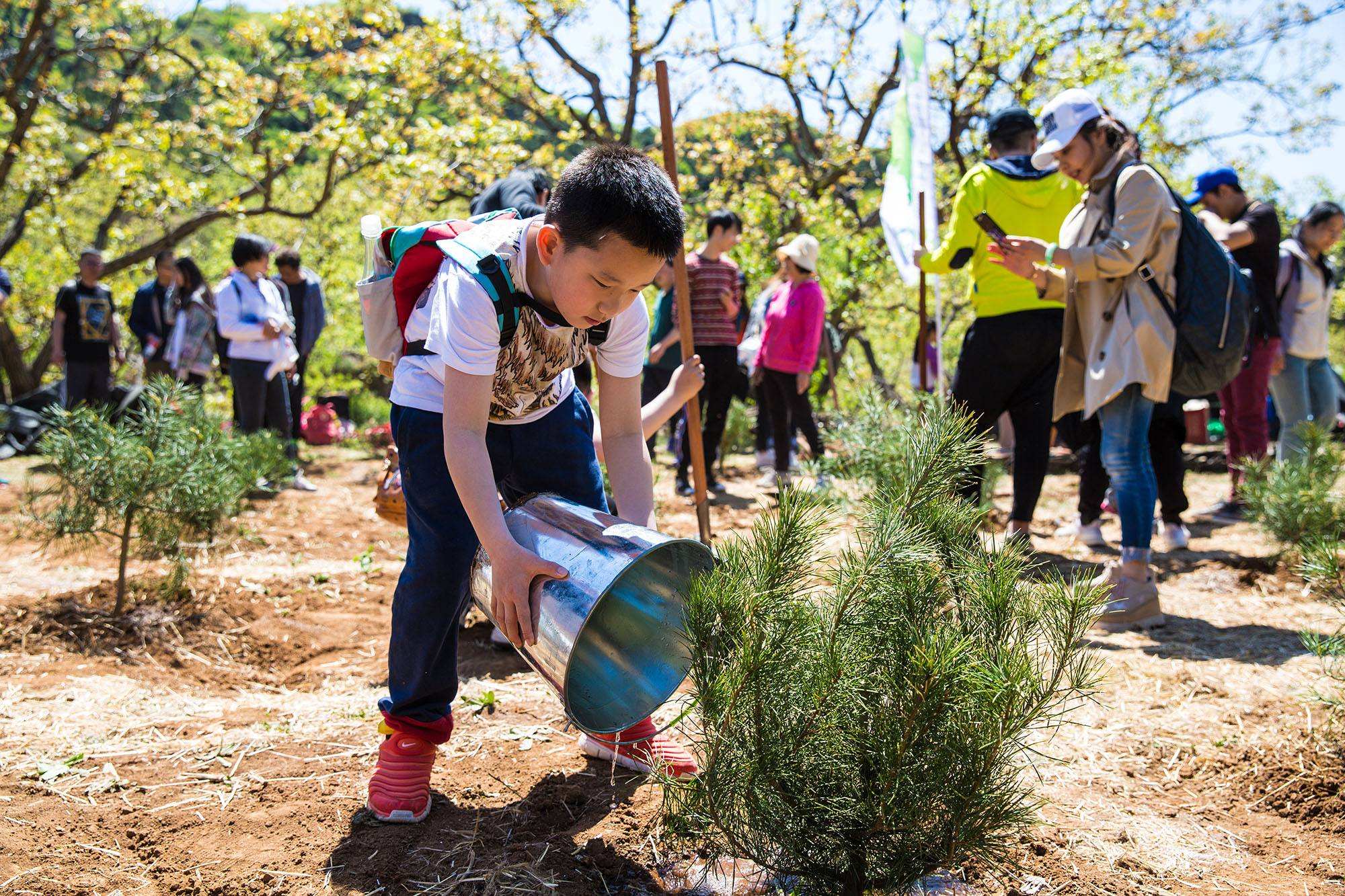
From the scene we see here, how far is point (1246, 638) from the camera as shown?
143 inches

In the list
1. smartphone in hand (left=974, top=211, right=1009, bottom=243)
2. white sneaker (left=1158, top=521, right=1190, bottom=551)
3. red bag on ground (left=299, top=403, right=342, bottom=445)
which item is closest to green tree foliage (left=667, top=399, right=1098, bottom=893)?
smartphone in hand (left=974, top=211, right=1009, bottom=243)

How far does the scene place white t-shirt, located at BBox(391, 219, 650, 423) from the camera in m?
1.89

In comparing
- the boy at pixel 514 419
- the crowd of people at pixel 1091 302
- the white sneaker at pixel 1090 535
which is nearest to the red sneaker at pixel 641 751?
the boy at pixel 514 419

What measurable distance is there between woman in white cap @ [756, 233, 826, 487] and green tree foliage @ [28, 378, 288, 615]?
3600 mm

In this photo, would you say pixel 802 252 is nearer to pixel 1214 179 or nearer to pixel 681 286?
pixel 1214 179

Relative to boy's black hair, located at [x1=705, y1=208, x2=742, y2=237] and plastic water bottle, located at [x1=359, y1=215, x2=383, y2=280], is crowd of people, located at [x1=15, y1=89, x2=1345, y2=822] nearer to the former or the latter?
boy's black hair, located at [x1=705, y1=208, x2=742, y2=237]

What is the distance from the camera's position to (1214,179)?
18.3 ft

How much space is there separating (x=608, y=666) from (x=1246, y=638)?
2.77 m

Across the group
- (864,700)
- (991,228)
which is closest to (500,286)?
(864,700)

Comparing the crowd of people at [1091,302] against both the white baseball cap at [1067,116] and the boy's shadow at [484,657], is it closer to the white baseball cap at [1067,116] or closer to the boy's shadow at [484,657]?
the white baseball cap at [1067,116]

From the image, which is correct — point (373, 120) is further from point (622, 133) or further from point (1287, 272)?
point (1287, 272)

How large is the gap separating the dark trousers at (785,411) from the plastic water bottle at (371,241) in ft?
14.1

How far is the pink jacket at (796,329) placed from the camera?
21.5ft

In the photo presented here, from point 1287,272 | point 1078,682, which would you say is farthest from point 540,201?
point 1287,272
